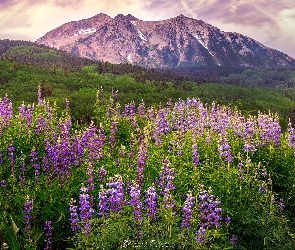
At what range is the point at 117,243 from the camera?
6.08 m

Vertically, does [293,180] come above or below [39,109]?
below

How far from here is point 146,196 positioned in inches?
301

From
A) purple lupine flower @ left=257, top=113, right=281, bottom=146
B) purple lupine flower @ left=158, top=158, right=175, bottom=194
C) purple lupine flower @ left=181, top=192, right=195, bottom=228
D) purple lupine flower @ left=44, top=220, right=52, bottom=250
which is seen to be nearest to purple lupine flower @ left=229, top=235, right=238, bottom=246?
purple lupine flower @ left=181, top=192, right=195, bottom=228

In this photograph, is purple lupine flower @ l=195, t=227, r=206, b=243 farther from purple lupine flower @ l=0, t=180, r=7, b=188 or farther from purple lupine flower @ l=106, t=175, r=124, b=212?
purple lupine flower @ l=0, t=180, r=7, b=188

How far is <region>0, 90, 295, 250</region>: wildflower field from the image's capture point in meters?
6.34

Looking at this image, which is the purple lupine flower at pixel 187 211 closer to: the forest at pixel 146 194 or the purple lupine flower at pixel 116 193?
the forest at pixel 146 194

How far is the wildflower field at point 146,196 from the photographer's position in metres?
6.34

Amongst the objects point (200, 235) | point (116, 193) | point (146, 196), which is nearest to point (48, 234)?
point (146, 196)

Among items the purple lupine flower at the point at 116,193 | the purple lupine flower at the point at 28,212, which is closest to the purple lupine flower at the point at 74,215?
the purple lupine flower at the point at 116,193

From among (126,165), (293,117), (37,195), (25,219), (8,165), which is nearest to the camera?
(25,219)

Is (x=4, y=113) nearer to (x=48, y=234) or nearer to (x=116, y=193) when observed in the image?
(x=48, y=234)

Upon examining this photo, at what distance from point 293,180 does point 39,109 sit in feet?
39.9

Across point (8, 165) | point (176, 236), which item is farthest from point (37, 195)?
point (176, 236)

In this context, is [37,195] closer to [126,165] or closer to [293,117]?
[126,165]
